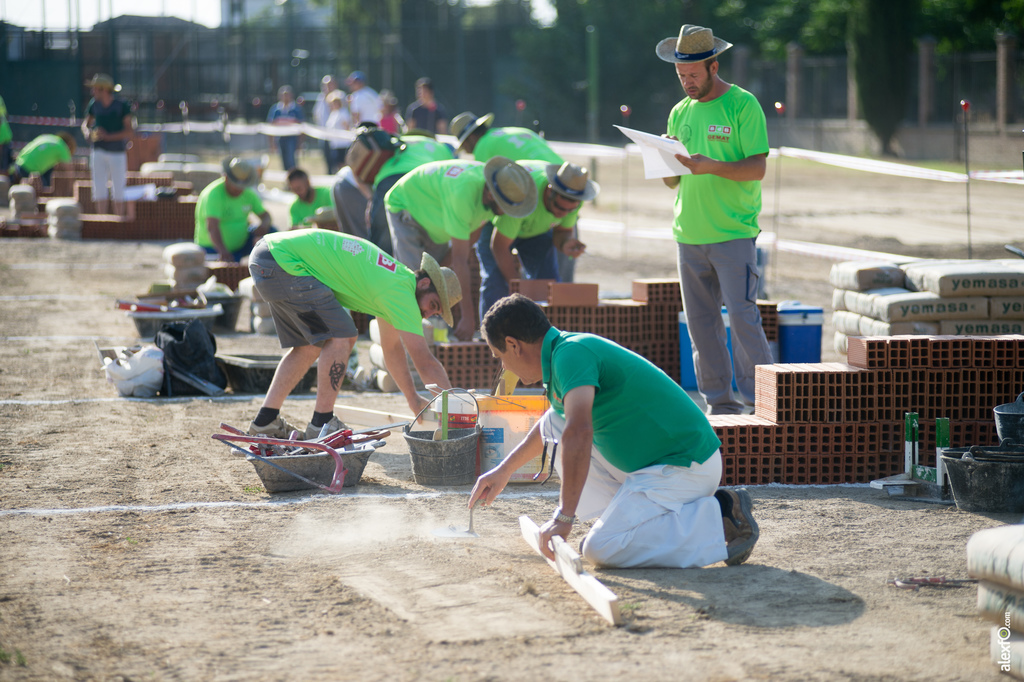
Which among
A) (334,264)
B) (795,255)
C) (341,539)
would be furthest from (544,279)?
(795,255)

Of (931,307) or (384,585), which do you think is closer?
(384,585)

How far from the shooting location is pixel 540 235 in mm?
9062

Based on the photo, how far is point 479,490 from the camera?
4578 mm

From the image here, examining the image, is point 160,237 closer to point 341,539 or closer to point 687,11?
point 341,539

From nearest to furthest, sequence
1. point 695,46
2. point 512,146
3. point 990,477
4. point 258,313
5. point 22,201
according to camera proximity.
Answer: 1. point 990,477
2. point 695,46
3. point 512,146
4. point 258,313
5. point 22,201

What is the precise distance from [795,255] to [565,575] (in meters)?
12.1

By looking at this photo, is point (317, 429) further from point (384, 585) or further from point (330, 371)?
point (384, 585)

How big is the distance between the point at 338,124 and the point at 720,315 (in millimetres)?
15830

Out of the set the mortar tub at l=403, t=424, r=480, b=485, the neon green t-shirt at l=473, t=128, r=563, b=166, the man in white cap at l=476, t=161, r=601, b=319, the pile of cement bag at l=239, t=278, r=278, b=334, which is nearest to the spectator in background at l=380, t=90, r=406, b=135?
the pile of cement bag at l=239, t=278, r=278, b=334

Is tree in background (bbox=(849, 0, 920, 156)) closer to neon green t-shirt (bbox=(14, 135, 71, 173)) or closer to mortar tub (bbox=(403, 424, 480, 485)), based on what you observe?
neon green t-shirt (bbox=(14, 135, 71, 173))

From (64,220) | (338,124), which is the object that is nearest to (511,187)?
(64,220)

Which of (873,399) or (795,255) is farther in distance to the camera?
(795,255)

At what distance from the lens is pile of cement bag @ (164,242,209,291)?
11.3m

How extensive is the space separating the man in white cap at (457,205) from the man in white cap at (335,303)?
64.1 inches
